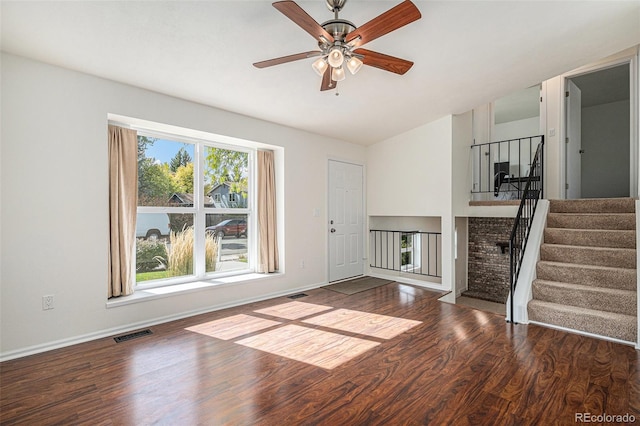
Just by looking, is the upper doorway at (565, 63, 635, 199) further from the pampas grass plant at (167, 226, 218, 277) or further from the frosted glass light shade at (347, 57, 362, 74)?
the pampas grass plant at (167, 226, 218, 277)

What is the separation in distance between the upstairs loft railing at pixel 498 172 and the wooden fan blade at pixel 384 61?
11.5 feet

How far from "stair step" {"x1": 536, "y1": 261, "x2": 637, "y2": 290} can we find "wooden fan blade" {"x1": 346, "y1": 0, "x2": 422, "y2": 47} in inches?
135

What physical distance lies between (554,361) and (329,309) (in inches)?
94.0

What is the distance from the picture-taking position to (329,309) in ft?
13.6

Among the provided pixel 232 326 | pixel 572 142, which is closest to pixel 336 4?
pixel 232 326

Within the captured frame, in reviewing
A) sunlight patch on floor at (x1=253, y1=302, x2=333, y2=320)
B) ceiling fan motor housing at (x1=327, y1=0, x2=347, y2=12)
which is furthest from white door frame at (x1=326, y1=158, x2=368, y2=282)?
ceiling fan motor housing at (x1=327, y1=0, x2=347, y2=12)

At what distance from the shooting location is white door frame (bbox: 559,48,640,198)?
468 centimetres

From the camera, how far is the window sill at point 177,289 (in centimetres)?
334

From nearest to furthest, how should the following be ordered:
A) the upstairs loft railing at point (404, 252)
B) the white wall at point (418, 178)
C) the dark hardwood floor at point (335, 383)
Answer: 1. the dark hardwood floor at point (335, 383)
2. the white wall at point (418, 178)
3. the upstairs loft railing at point (404, 252)

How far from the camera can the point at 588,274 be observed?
354 centimetres

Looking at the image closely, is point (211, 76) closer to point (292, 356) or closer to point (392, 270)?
point (292, 356)

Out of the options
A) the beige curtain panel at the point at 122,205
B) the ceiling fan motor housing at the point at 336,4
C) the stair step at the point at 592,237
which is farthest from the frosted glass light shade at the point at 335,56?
the stair step at the point at 592,237

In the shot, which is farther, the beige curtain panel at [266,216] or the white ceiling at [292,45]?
the beige curtain panel at [266,216]

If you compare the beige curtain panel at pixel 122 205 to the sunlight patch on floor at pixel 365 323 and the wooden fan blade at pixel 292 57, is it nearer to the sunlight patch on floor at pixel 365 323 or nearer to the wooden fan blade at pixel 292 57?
the wooden fan blade at pixel 292 57
